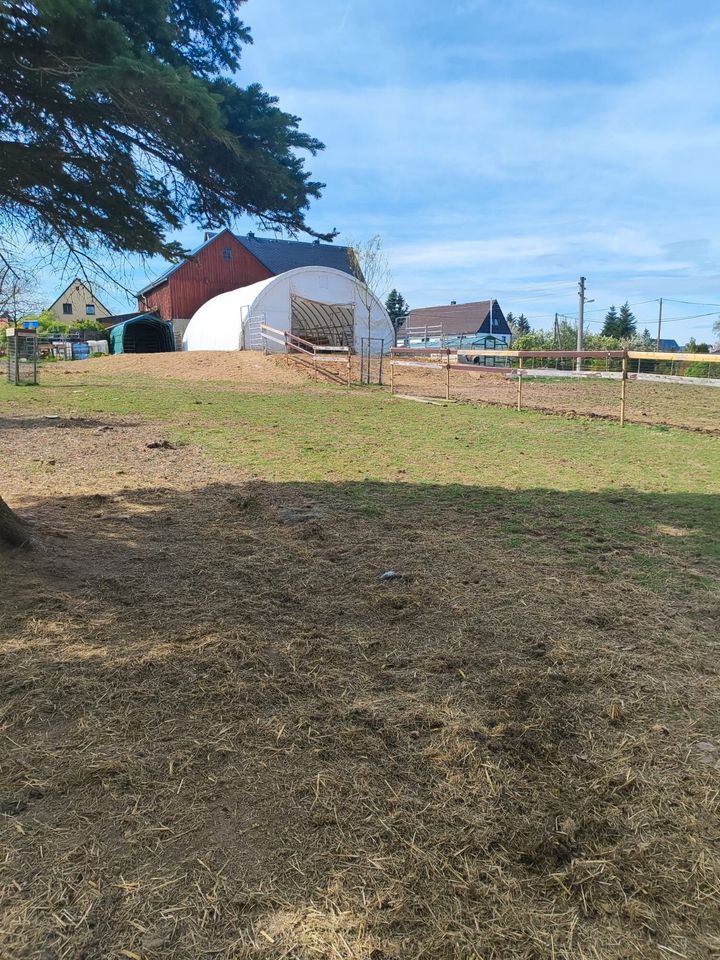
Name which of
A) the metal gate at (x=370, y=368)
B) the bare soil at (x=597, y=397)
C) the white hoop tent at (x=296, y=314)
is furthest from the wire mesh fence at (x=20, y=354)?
the bare soil at (x=597, y=397)

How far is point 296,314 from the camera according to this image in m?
36.4

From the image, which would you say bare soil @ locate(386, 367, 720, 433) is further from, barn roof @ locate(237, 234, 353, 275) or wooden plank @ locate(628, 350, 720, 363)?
barn roof @ locate(237, 234, 353, 275)

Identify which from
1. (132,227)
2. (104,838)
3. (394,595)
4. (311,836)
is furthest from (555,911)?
(132,227)

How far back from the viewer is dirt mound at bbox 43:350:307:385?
2428 cm

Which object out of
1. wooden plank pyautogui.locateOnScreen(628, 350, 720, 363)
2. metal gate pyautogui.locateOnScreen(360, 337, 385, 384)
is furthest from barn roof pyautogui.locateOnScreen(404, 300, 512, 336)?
wooden plank pyautogui.locateOnScreen(628, 350, 720, 363)

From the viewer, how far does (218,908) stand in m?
1.70

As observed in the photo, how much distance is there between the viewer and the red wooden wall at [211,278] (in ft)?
140

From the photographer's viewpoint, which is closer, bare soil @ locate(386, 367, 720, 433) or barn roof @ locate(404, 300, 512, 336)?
bare soil @ locate(386, 367, 720, 433)

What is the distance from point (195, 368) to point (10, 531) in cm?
2285

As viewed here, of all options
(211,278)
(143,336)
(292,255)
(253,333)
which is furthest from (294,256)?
(253,333)

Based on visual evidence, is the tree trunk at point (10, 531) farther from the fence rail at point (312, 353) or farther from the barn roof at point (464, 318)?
the barn roof at point (464, 318)

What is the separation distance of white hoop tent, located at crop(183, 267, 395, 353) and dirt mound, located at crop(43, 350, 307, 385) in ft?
18.4

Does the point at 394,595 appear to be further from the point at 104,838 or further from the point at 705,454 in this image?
the point at 705,454

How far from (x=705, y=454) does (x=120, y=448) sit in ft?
26.8
